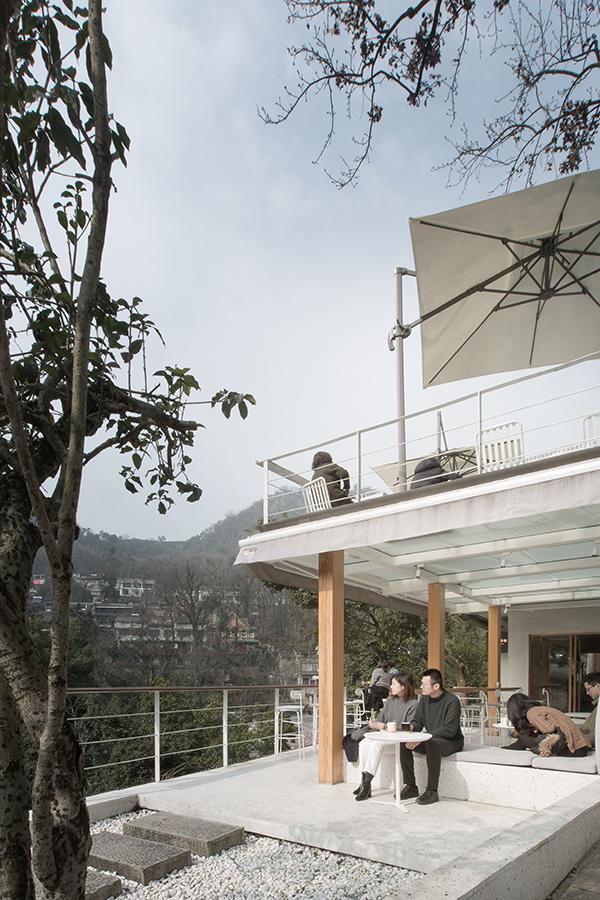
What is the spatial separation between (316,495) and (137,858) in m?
4.55

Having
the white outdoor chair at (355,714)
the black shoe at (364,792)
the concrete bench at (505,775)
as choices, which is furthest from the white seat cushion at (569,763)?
the white outdoor chair at (355,714)

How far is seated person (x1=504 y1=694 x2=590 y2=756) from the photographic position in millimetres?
6832

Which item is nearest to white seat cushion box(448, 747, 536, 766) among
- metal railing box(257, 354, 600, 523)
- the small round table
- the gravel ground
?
the small round table

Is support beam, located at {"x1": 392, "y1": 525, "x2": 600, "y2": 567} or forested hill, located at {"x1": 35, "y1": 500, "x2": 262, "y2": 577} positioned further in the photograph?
forested hill, located at {"x1": 35, "y1": 500, "x2": 262, "y2": 577}

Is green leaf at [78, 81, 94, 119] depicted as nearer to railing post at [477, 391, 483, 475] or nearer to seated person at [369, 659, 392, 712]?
railing post at [477, 391, 483, 475]

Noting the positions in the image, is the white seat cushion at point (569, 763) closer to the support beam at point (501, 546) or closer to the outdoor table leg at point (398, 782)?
the outdoor table leg at point (398, 782)

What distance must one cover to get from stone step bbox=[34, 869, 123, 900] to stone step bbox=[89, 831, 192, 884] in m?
0.20

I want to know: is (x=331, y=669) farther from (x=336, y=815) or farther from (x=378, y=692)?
(x=378, y=692)

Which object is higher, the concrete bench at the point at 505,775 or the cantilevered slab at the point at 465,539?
the cantilevered slab at the point at 465,539

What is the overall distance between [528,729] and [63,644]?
263 inches

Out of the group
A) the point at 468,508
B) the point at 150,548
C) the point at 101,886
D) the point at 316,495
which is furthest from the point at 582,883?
the point at 150,548

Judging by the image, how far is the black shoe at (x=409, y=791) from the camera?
686cm

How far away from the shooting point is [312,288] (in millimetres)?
14742

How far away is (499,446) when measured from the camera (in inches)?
302
